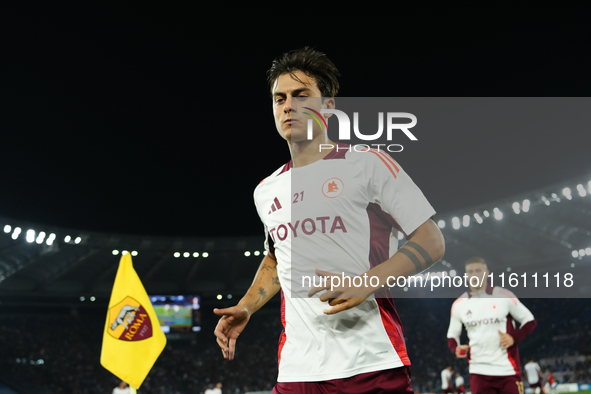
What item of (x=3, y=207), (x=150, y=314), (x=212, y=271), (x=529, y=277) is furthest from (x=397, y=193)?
(x=212, y=271)

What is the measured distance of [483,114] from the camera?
371cm

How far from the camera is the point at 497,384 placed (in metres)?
6.09

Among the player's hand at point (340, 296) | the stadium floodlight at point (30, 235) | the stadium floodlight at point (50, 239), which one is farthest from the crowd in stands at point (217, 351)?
the player's hand at point (340, 296)

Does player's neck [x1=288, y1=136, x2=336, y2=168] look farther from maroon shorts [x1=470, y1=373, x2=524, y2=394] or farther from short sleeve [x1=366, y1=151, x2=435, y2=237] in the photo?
maroon shorts [x1=470, y1=373, x2=524, y2=394]

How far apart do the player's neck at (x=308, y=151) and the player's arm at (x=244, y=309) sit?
2.07ft

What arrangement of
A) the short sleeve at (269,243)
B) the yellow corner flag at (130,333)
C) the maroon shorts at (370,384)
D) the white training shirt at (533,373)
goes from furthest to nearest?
1. the white training shirt at (533,373)
2. the yellow corner flag at (130,333)
3. the short sleeve at (269,243)
4. the maroon shorts at (370,384)

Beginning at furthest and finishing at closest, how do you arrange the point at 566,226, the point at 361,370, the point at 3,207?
the point at 3,207 < the point at 566,226 < the point at 361,370

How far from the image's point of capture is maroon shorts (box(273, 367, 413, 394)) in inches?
84.0

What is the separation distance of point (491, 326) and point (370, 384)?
15.5 feet

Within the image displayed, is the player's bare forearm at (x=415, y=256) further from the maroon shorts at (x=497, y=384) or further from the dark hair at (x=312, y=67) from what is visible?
the maroon shorts at (x=497, y=384)

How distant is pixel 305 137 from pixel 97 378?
2984cm

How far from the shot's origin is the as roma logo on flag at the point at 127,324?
7.41m

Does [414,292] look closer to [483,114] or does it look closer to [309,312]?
[309,312]

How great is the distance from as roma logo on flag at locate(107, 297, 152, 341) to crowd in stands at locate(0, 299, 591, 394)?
62.6 feet
